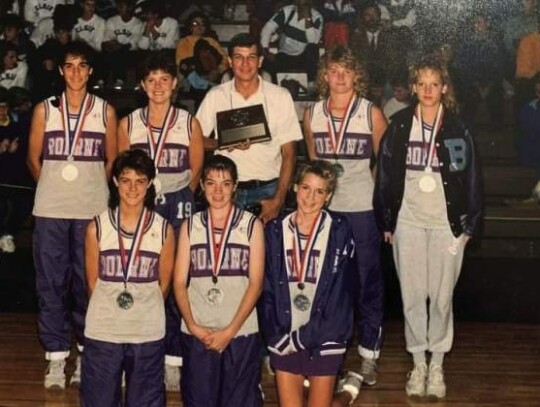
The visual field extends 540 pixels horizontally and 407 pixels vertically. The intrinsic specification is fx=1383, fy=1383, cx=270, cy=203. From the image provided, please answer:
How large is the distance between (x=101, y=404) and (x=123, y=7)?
400 cm

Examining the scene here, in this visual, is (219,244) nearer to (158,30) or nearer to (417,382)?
(417,382)

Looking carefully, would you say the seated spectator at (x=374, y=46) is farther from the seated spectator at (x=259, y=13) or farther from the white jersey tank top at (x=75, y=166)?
the white jersey tank top at (x=75, y=166)

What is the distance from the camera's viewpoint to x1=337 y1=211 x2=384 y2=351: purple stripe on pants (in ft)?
18.9

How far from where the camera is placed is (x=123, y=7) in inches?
330

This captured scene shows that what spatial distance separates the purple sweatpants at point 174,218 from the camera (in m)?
5.55

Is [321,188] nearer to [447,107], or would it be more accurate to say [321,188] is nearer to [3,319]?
[447,107]

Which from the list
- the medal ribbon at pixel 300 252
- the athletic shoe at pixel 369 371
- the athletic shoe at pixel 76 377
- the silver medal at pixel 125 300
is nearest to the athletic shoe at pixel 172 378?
the athletic shoe at pixel 76 377

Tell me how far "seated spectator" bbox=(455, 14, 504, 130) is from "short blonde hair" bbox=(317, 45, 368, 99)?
1607 mm

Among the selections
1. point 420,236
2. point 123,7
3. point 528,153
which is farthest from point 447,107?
point 123,7

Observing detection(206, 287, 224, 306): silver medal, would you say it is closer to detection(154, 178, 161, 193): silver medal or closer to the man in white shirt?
detection(154, 178, 161, 193): silver medal

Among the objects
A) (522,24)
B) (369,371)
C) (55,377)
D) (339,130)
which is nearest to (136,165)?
(339,130)

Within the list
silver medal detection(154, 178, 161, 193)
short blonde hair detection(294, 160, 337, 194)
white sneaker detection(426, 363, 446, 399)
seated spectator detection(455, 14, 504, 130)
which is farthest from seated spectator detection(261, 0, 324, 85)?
short blonde hair detection(294, 160, 337, 194)

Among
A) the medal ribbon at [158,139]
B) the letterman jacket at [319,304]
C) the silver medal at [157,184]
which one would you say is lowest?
the letterman jacket at [319,304]

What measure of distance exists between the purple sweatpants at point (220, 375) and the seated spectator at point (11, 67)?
11.8 ft
